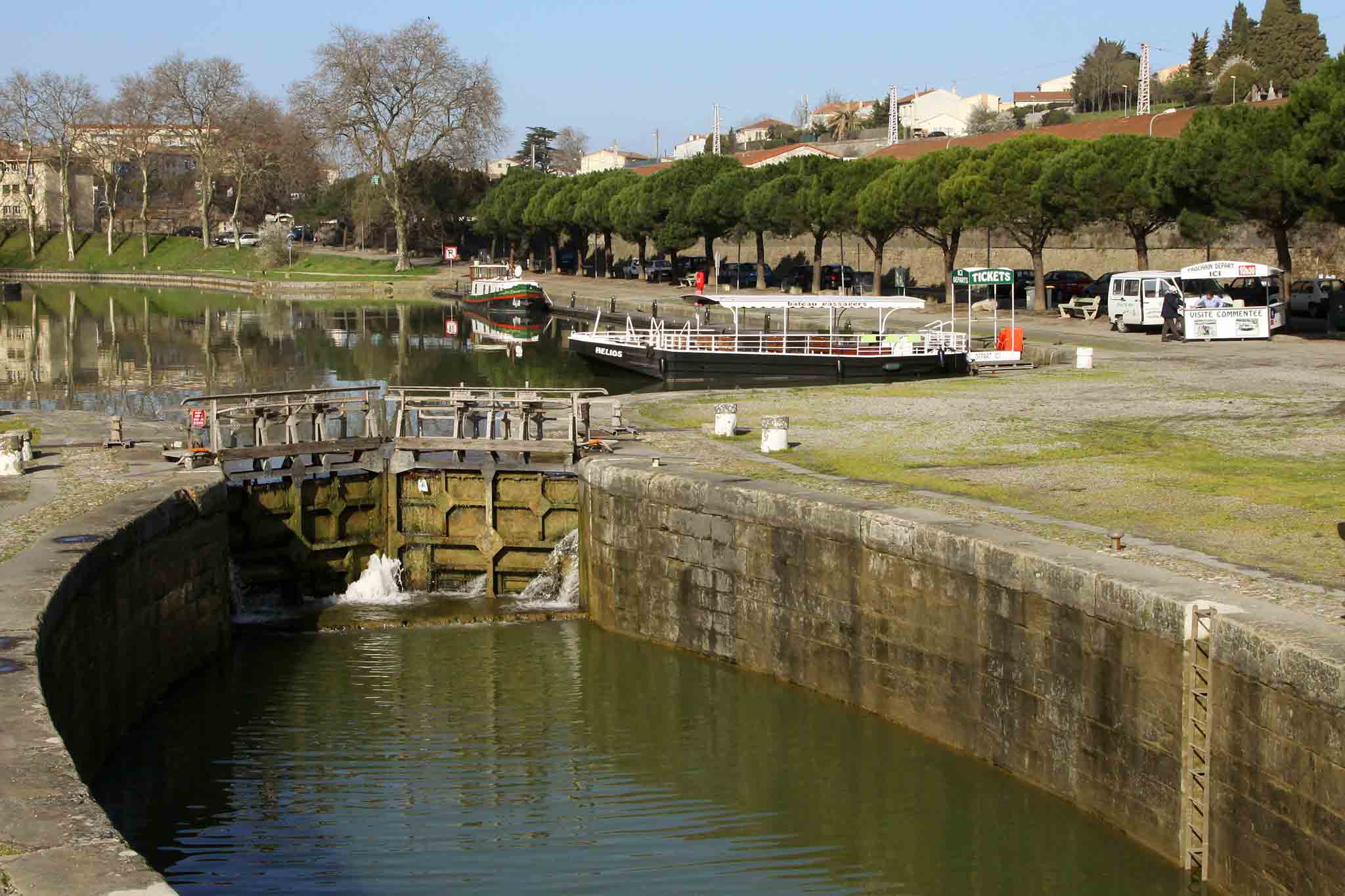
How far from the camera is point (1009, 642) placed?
14.3 metres

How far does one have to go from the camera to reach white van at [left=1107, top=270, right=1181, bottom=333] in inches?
1818

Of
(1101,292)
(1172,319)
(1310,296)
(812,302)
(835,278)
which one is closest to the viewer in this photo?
(812,302)

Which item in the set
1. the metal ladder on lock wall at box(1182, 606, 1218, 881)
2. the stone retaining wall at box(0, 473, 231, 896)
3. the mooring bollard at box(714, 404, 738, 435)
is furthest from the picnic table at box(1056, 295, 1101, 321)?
the metal ladder on lock wall at box(1182, 606, 1218, 881)

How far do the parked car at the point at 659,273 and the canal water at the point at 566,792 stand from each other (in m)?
71.9

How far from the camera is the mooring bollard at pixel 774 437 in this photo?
904 inches

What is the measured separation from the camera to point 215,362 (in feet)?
169

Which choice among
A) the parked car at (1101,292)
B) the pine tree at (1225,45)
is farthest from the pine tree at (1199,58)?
the parked car at (1101,292)

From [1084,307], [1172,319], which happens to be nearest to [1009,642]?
[1172,319]

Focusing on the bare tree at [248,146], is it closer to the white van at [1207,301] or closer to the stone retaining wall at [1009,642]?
the white van at [1207,301]

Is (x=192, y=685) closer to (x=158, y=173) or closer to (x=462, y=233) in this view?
(x=462, y=233)

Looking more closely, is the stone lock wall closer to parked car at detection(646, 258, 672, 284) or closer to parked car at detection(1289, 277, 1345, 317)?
parked car at detection(1289, 277, 1345, 317)

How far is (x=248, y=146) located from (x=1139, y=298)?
8812cm

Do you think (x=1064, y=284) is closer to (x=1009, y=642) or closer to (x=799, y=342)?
(x=799, y=342)

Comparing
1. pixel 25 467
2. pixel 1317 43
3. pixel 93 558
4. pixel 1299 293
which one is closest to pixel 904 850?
pixel 93 558
